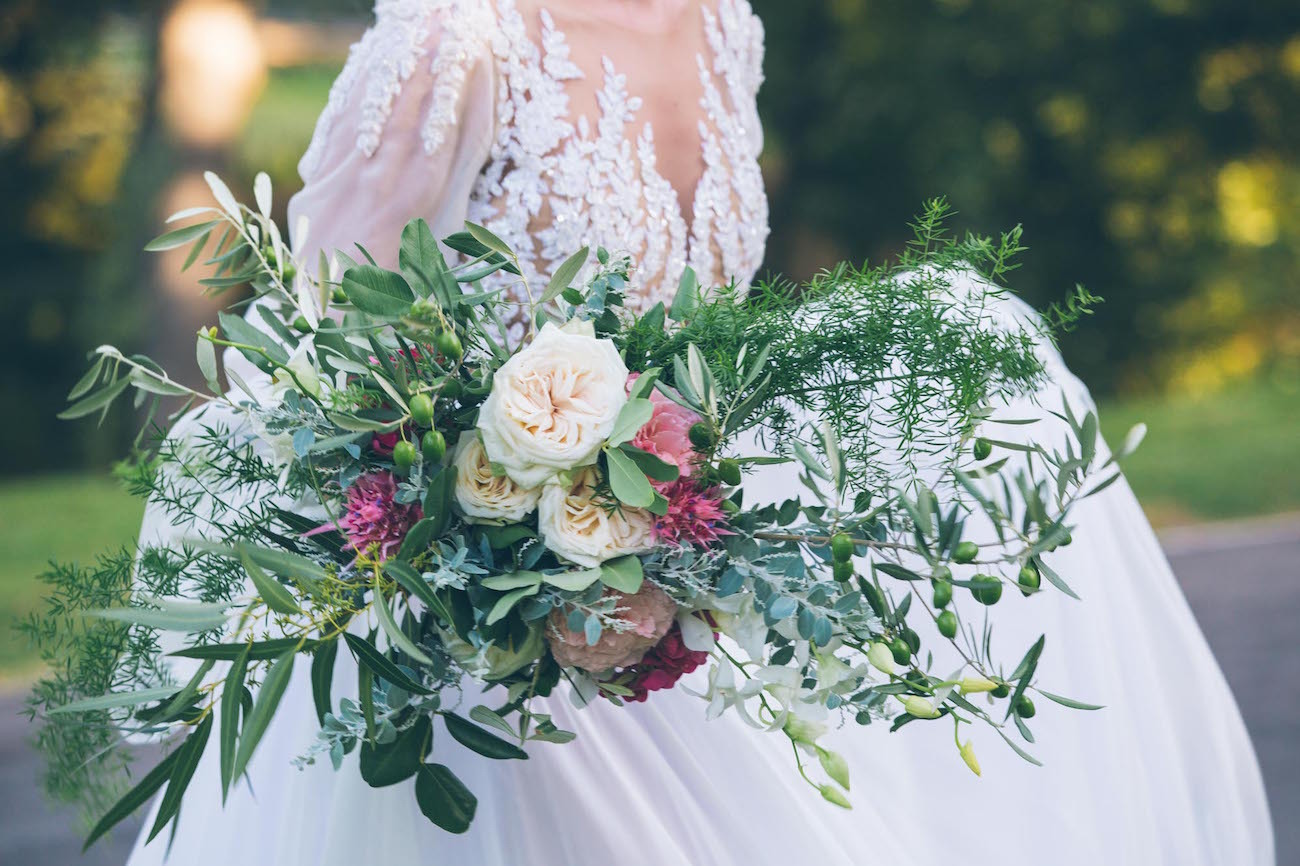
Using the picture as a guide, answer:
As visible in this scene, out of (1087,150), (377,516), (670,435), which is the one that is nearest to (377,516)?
(377,516)

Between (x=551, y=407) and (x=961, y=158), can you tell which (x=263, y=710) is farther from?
(x=961, y=158)

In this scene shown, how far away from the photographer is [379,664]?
1.37m

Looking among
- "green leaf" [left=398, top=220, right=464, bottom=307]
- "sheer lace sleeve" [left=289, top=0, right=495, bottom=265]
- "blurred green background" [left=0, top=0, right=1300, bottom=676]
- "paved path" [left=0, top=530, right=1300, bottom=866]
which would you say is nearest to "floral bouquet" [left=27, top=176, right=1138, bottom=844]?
"green leaf" [left=398, top=220, right=464, bottom=307]

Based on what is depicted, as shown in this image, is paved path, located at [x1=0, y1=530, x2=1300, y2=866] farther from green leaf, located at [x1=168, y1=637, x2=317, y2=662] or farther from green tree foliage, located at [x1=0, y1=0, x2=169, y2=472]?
green tree foliage, located at [x1=0, y1=0, x2=169, y2=472]

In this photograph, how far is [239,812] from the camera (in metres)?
1.98

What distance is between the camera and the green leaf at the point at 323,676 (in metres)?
1.37

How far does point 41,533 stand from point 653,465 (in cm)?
731

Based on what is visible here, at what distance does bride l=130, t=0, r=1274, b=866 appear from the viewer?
187cm

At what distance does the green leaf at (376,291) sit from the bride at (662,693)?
1.30 ft

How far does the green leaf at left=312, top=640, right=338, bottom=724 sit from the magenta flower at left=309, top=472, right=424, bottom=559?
0.35 feet

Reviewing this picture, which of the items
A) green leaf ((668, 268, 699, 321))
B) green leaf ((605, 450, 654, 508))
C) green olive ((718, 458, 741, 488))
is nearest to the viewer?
green leaf ((605, 450, 654, 508))

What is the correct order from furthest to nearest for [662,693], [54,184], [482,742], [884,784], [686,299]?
[54,184]
[884,784]
[662,693]
[686,299]
[482,742]

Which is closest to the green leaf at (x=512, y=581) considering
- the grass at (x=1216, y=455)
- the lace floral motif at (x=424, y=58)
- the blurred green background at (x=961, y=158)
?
the lace floral motif at (x=424, y=58)

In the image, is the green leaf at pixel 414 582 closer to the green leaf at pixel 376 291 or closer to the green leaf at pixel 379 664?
the green leaf at pixel 379 664
